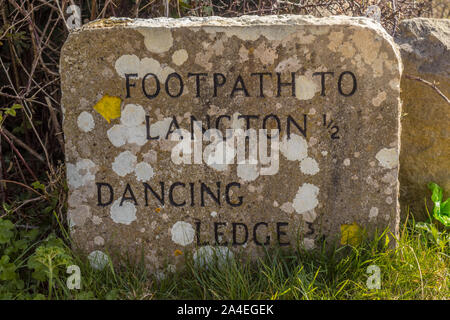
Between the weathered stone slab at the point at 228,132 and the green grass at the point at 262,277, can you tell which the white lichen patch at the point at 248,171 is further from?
the green grass at the point at 262,277

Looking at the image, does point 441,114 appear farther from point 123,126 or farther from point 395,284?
point 123,126

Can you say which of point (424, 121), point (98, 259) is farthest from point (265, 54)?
point (98, 259)

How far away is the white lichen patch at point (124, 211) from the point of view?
2.38 meters

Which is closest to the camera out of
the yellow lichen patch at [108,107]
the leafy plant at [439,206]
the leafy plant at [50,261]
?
the leafy plant at [50,261]

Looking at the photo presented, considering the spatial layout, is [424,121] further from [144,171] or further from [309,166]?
[144,171]

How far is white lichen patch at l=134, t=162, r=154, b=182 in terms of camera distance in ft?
7.73

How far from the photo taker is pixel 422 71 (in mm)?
2828

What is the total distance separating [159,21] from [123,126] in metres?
0.52

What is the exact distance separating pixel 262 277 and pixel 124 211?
722mm

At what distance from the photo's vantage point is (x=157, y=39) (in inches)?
89.4

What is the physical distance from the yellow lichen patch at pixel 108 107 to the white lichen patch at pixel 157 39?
0.95 feet

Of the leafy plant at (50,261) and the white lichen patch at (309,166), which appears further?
the white lichen patch at (309,166)

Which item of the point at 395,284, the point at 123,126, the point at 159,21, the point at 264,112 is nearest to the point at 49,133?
the point at 123,126

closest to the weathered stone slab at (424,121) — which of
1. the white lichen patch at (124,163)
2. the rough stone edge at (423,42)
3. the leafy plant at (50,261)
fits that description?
the rough stone edge at (423,42)
